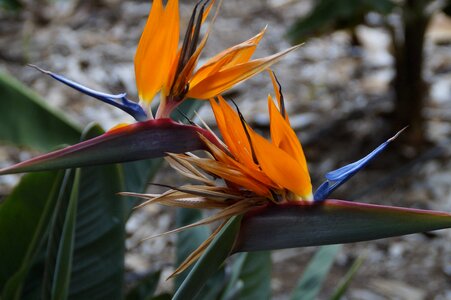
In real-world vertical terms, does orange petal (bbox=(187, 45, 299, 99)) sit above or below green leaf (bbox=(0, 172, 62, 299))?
above

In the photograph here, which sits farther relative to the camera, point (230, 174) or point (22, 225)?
point (22, 225)

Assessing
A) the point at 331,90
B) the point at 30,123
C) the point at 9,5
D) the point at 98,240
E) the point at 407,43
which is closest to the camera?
the point at 98,240

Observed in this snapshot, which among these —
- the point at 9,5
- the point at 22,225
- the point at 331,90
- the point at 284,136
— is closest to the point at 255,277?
the point at 22,225

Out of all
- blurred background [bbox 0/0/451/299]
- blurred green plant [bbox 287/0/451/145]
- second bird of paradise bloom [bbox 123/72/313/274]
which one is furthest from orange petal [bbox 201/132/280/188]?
blurred green plant [bbox 287/0/451/145]

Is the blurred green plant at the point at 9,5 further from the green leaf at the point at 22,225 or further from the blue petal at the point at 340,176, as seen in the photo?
the blue petal at the point at 340,176

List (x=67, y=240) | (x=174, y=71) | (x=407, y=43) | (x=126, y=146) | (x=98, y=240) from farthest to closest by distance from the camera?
(x=407, y=43) < (x=98, y=240) < (x=67, y=240) < (x=174, y=71) < (x=126, y=146)

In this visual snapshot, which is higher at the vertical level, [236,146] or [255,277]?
[236,146]

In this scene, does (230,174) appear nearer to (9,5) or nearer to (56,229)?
(56,229)

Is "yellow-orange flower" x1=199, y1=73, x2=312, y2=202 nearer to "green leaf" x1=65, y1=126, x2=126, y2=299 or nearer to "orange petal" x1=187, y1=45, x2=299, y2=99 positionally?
"orange petal" x1=187, y1=45, x2=299, y2=99
